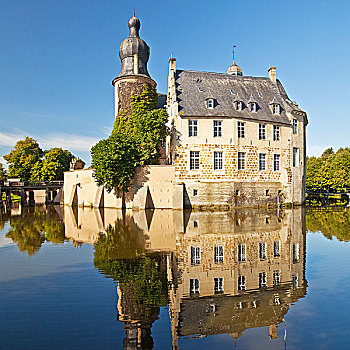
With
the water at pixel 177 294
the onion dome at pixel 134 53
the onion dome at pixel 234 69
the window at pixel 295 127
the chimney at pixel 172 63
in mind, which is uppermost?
the onion dome at pixel 234 69

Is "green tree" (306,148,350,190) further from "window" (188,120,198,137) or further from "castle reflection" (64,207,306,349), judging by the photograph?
"castle reflection" (64,207,306,349)

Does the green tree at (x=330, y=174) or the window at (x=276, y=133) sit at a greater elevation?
the window at (x=276, y=133)

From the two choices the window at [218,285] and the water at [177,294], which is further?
the window at [218,285]

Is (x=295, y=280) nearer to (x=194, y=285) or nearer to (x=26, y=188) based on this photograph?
(x=194, y=285)

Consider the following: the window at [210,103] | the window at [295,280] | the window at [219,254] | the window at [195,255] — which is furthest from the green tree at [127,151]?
the window at [295,280]

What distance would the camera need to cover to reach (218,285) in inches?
303

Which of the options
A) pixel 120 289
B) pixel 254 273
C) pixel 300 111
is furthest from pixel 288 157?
pixel 120 289

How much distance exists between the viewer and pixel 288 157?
107 ft

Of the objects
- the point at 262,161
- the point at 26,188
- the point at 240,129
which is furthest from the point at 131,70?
the point at 26,188

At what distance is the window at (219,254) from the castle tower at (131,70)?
26876mm

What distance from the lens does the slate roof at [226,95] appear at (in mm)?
29672

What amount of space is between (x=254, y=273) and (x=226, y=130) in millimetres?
22302

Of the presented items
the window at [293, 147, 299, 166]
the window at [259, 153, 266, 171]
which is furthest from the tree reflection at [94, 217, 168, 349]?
the window at [293, 147, 299, 166]

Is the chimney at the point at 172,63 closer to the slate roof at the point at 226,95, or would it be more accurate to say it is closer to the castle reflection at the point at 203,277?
the slate roof at the point at 226,95
